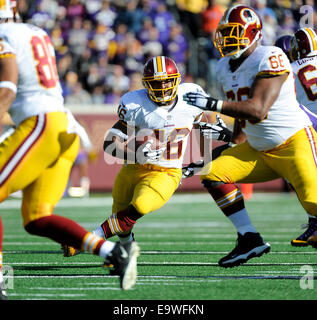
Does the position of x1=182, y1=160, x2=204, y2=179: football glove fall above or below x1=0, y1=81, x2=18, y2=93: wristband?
below

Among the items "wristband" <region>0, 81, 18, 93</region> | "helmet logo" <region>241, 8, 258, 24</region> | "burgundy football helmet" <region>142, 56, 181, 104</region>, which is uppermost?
"helmet logo" <region>241, 8, 258, 24</region>

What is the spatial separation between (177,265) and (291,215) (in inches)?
180

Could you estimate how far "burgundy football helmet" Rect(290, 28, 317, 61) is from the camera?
19.9ft

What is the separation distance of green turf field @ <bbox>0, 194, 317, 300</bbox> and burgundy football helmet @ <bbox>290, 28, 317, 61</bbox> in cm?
163

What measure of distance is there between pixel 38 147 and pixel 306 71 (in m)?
2.99

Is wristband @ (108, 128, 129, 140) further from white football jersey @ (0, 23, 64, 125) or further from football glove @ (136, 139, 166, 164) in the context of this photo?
white football jersey @ (0, 23, 64, 125)

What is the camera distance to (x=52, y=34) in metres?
13.7

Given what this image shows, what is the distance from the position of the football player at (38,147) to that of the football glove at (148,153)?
121 cm

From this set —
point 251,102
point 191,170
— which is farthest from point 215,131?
point 251,102

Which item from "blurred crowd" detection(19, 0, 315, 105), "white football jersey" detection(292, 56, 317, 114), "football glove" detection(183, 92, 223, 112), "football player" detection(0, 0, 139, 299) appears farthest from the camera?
"blurred crowd" detection(19, 0, 315, 105)

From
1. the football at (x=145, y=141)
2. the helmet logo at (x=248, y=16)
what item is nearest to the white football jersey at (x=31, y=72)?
the football at (x=145, y=141)

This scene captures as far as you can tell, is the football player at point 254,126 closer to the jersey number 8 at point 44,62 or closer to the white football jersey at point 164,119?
the white football jersey at point 164,119

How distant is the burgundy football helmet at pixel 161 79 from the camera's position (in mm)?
5152

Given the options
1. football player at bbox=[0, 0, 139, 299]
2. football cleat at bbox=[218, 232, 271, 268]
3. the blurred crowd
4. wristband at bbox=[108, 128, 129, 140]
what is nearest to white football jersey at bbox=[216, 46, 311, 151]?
football cleat at bbox=[218, 232, 271, 268]
